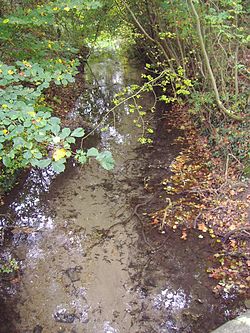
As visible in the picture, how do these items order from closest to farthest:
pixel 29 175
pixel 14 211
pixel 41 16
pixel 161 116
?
pixel 41 16, pixel 14 211, pixel 29 175, pixel 161 116

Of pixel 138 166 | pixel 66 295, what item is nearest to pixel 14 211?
pixel 66 295

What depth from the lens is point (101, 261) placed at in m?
5.90

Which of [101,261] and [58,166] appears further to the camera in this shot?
[101,261]

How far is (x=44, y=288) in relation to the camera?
545 cm

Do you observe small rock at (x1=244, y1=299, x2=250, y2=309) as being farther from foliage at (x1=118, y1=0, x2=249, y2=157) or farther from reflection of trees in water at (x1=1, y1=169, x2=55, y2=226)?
reflection of trees in water at (x1=1, y1=169, x2=55, y2=226)

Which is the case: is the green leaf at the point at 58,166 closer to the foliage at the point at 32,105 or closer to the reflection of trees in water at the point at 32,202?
the foliage at the point at 32,105

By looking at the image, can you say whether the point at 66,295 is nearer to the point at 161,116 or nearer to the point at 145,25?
the point at 161,116

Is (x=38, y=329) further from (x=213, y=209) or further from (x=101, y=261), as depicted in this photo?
(x=213, y=209)

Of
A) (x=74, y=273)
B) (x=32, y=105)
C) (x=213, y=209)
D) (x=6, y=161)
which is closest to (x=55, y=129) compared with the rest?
(x=6, y=161)

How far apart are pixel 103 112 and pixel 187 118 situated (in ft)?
12.5

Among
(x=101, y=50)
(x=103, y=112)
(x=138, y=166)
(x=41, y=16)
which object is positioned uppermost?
(x=41, y=16)

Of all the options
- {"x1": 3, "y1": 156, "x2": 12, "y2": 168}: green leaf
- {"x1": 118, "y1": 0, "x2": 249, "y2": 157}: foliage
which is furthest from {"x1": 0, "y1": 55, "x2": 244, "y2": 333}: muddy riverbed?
{"x1": 3, "y1": 156, "x2": 12, "y2": 168}: green leaf

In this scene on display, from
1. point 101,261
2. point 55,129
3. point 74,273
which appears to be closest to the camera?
point 55,129

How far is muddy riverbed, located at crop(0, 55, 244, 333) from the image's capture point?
4895mm
